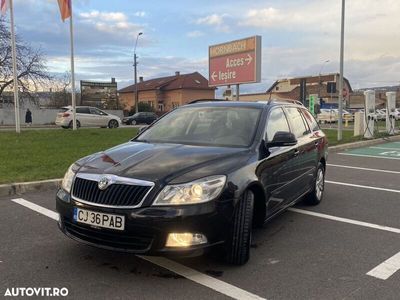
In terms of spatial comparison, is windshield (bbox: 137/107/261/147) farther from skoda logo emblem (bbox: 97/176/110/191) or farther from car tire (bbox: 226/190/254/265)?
skoda logo emblem (bbox: 97/176/110/191)

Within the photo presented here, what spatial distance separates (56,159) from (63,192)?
674cm

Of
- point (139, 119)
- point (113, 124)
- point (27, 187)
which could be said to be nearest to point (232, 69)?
point (113, 124)

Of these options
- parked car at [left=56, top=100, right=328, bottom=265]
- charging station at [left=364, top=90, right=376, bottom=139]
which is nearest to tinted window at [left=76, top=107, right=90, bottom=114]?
charging station at [left=364, top=90, right=376, bottom=139]

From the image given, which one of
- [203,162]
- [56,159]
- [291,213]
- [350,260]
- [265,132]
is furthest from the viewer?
[56,159]

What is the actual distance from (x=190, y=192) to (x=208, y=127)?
1.61 metres

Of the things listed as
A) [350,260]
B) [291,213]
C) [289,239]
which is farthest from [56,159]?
[350,260]

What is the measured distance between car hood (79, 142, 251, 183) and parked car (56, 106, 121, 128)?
23484mm

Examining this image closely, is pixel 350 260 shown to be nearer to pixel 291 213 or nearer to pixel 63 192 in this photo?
pixel 291 213

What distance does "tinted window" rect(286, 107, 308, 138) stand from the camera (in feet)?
20.4

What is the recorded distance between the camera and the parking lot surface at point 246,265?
376cm

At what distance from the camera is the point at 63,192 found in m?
4.34

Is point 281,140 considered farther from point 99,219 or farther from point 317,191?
point 317,191

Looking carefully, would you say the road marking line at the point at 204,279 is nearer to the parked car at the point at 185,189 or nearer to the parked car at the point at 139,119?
the parked car at the point at 185,189

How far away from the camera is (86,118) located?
28.2 m
